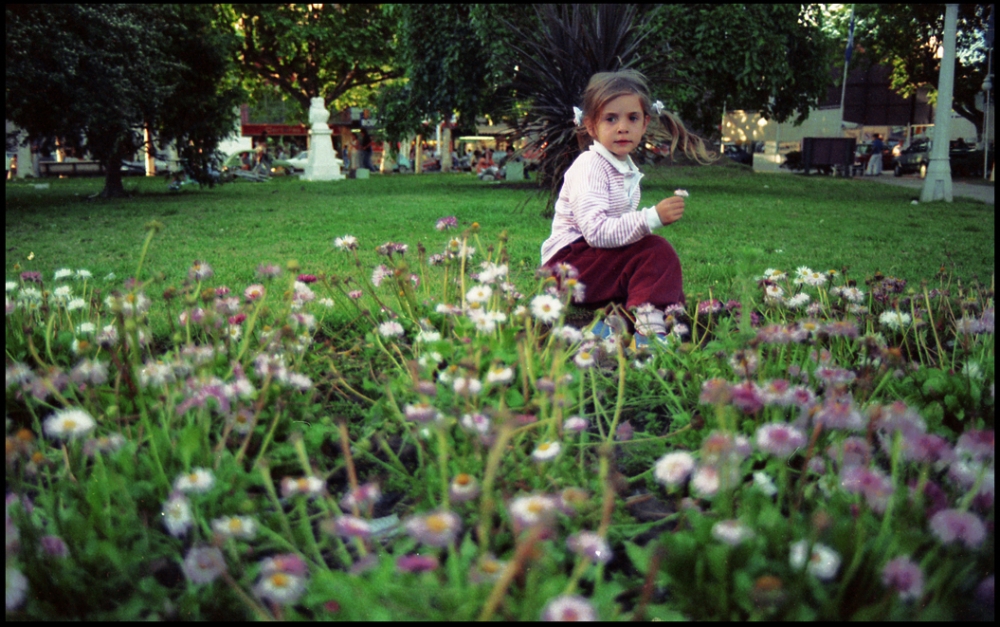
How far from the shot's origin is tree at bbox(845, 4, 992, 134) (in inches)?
1055

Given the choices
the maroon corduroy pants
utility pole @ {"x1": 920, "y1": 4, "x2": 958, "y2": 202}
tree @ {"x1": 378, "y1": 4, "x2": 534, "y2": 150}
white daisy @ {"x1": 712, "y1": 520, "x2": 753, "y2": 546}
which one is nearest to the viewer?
white daisy @ {"x1": 712, "y1": 520, "x2": 753, "y2": 546}

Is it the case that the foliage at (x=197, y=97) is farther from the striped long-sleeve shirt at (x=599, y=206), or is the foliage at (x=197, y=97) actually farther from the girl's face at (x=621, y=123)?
the girl's face at (x=621, y=123)

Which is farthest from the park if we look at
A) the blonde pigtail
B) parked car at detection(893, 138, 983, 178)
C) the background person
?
the background person

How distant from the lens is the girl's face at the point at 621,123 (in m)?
3.42

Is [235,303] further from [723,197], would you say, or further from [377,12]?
[377,12]

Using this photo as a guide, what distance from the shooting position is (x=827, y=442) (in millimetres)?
1787

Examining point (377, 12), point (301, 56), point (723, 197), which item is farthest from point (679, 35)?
point (301, 56)

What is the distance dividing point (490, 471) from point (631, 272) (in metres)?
2.27

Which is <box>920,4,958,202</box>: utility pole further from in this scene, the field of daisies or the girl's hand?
the field of daisies

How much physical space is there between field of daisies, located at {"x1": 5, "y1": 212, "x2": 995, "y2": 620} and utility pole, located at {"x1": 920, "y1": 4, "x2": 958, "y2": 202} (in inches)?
496

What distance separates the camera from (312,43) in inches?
1335

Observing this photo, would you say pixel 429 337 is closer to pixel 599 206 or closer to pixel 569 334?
pixel 569 334

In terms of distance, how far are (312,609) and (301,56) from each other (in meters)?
36.0

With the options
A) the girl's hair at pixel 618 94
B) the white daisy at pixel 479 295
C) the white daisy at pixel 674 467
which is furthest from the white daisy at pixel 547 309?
the girl's hair at pixel 618 94
